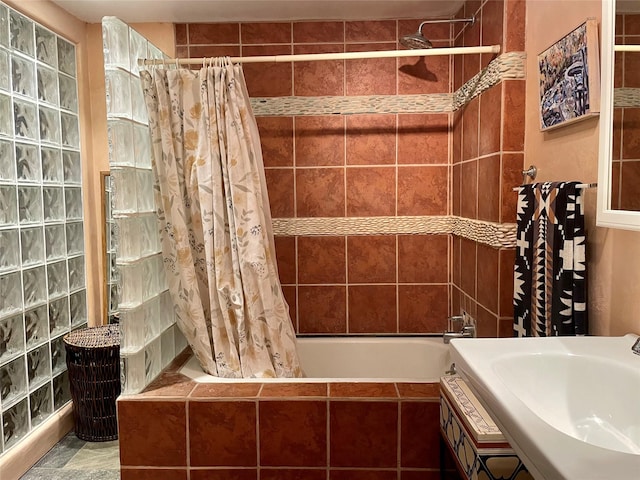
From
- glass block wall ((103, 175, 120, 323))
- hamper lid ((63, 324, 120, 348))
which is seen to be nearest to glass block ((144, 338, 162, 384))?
hamper lid ((63, 324, 120, 348))

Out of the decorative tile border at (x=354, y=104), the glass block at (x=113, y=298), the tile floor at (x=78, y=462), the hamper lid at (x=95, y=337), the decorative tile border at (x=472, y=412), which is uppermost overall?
the decorative tile border at (x=354, y=104)

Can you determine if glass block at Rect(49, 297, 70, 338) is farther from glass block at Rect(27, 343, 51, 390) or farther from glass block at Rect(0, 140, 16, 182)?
glass block at Rect(0, 140, 16, 182)

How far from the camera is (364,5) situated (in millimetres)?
2521

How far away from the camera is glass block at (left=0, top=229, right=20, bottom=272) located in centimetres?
217

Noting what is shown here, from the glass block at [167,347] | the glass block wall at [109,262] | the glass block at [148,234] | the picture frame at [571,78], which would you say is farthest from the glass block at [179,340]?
the picture frame at [571,78]

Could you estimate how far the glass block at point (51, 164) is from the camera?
2.45m

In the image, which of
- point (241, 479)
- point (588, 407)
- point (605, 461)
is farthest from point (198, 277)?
point (605, 461)

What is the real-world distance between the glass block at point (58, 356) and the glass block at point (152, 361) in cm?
83

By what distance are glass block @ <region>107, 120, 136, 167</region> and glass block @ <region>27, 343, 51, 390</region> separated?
1151mm

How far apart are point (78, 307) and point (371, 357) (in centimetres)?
162

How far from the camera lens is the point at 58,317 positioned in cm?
259

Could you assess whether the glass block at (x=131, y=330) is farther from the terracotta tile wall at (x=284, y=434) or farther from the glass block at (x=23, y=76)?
the glass block at (x=23, y=76)

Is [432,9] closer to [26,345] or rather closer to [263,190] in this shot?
[263,190]

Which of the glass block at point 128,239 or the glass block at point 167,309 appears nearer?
the glass block at point 128,239
